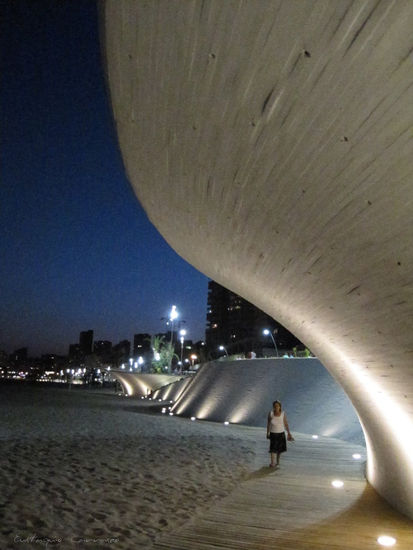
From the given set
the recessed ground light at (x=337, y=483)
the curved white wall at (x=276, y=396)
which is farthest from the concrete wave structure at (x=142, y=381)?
the recessed ground light at (x=337, y=483)

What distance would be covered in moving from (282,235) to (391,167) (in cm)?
155

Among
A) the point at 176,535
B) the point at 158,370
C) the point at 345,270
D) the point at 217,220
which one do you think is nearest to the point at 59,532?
the point at 176,535

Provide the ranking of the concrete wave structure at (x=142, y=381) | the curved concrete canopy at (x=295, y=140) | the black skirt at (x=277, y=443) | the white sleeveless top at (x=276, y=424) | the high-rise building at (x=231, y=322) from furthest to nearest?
the high-rise building at (x=231, y=322) → the concrete wave structure at (x=142, y=381) → the black skirt at (x=277, y=443) → the white sleeveless top at (x=276, y=424) → the curved concrete canopy at (x=295, y=140)

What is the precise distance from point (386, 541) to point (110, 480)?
4.55 meters

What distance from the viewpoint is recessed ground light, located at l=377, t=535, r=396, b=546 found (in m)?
4.72

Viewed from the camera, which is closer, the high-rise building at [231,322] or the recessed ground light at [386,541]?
the recessed ground light at [386,541]

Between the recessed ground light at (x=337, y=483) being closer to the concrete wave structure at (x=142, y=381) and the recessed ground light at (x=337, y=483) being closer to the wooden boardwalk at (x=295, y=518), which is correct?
the wooden boardwalk at (x=295, y=518)

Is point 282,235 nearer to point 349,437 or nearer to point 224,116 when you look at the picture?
point 224,116

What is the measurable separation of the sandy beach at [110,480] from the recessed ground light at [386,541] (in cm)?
218

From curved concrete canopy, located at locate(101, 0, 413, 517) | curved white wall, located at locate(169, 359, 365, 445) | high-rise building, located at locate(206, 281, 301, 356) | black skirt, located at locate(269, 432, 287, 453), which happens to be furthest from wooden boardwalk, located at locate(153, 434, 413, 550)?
high-rise building, located at locate(206, 281, 301, 356)

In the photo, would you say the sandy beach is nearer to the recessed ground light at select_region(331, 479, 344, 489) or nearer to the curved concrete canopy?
the recessed ground light at select_region(331, 479, 344, 489)

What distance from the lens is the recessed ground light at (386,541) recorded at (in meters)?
4.72

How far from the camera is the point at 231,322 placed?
381 ft

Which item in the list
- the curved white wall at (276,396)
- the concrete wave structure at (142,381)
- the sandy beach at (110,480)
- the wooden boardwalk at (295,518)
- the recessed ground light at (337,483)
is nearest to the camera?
the wooden boardwalk at (295,518)
